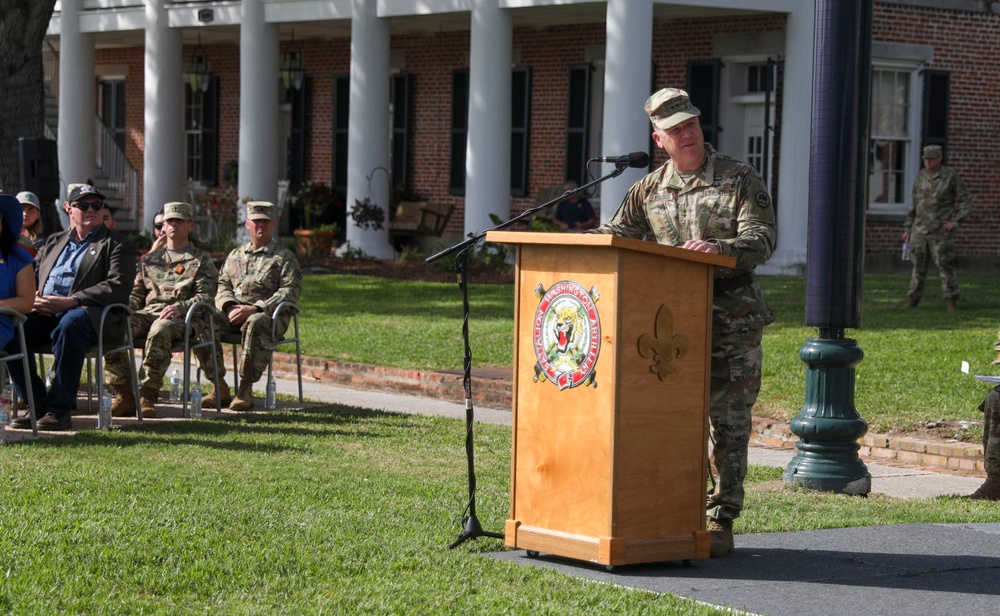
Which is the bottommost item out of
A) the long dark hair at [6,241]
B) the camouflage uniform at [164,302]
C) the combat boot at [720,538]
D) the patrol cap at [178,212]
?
the combat boot at [720,538]

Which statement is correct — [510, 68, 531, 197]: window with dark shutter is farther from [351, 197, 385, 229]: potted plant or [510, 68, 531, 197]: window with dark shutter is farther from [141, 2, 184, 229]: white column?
[141, 2, 184, 229]: white column

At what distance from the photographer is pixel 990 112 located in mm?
25281

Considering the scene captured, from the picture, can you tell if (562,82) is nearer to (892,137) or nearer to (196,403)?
(892,137)

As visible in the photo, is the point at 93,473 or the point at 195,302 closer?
the point at 93,473

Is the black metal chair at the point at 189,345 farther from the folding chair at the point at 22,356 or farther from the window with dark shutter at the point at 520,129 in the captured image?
the window with dark shutter at the point at 520,129

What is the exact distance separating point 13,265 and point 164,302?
1789 millimetres

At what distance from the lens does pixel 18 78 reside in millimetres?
17141

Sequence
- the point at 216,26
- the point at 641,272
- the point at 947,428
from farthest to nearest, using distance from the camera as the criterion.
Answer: the point at 216,26 < the point at 947,428 < the point at 641,272

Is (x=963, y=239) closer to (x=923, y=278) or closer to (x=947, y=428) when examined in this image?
(x=923, y=278)

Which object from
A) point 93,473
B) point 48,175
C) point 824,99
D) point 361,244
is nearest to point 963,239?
point 361,244

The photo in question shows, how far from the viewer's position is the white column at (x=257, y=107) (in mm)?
26828

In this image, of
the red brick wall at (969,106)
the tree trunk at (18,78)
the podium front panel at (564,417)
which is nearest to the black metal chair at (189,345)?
the podium front panel at (564,417)

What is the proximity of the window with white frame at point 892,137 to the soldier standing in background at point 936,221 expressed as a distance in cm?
651

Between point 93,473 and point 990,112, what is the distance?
2012 centimetres
